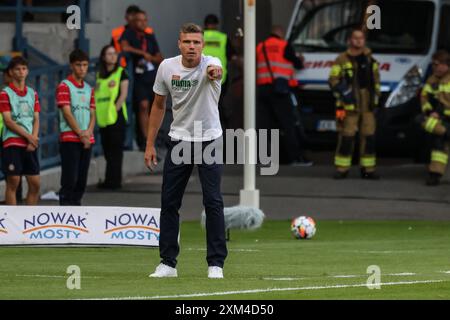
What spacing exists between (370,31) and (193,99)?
1355 centimetres

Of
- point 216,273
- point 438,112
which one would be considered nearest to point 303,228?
point 216,273

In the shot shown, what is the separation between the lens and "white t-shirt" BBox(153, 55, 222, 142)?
12.4m

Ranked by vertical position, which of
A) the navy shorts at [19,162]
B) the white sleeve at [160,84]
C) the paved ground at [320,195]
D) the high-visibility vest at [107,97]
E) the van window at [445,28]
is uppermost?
the white sleeve at [160,84]

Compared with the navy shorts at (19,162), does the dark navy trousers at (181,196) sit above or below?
above

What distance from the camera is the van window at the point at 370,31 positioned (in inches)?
1012

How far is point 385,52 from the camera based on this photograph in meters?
25.5

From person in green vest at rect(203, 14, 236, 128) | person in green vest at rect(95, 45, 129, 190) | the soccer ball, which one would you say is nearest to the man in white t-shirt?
the soccer ball

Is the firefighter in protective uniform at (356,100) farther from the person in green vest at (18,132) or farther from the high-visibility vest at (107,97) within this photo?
the person in green vest at (18,132)

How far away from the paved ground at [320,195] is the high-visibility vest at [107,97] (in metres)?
0.98

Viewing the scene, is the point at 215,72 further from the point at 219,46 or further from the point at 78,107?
the point at 219,46

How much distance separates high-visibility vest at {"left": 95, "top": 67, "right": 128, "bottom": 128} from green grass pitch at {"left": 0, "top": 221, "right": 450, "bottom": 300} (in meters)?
2.86

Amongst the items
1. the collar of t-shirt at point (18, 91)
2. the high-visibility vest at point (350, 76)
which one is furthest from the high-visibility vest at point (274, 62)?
the collar of t-shirt at point (18, 91)

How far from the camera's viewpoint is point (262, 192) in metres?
22.0
